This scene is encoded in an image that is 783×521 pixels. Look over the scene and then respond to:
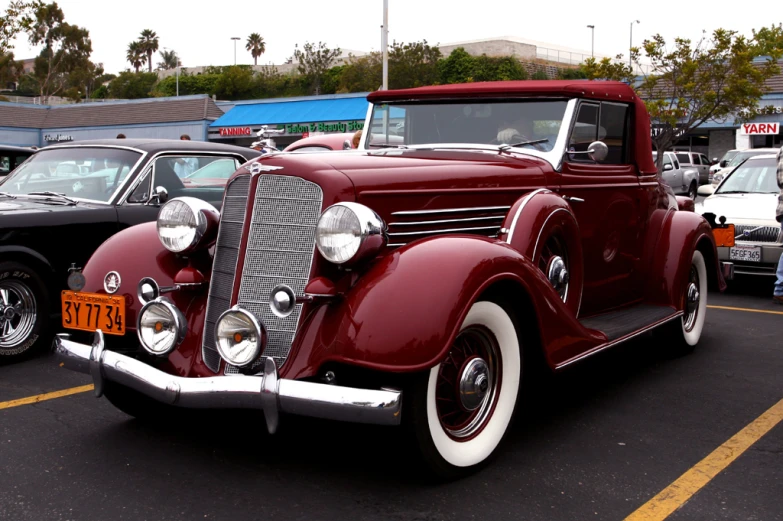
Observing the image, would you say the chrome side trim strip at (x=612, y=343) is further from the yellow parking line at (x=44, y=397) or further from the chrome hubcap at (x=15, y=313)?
the chrome hubcap at (x=15, y=313)

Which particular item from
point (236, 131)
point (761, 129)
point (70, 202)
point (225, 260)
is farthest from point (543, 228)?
point (236, 131)

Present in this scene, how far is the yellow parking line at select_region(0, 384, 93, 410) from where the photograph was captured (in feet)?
15.1

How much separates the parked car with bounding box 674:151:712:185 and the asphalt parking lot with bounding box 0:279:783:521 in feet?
92.0

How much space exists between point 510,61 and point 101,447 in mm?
59701

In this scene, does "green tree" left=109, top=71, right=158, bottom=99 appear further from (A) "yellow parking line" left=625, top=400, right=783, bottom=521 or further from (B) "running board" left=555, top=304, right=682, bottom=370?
(A) "yellow parking line" left=625, top=400, right=783, bottom=521

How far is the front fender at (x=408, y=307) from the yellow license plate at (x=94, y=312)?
3.29ft

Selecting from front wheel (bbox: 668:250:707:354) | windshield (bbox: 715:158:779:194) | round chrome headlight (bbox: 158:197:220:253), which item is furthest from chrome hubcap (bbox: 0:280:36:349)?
windshield (bbox: 715:158:779:194)

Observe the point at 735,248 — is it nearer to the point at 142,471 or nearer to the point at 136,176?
the point at 136,176

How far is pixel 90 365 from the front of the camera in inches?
141

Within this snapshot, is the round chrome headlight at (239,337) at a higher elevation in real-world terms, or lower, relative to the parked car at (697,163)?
lower

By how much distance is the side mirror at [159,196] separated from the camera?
600cm

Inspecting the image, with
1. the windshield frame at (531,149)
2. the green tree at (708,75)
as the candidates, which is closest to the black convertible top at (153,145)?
the windshield frame at (531,149)

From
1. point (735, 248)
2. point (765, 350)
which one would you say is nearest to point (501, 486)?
point (765, 350)

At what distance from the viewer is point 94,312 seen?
387cm
